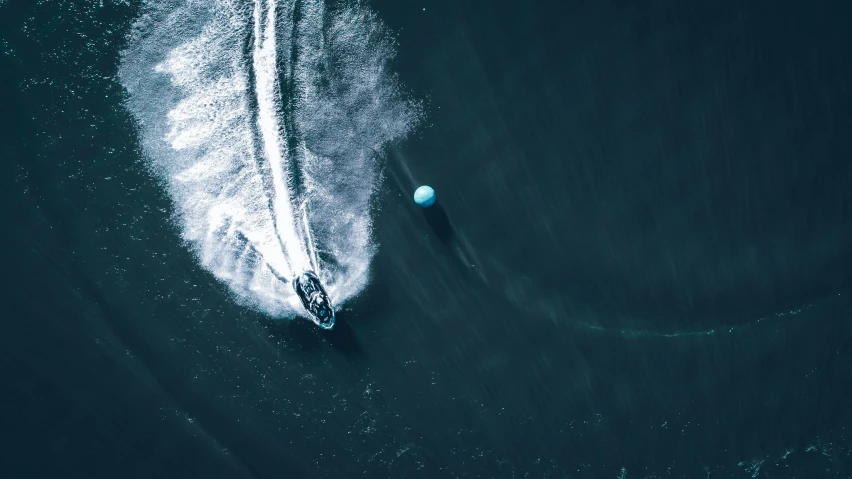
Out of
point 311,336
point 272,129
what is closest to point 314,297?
point 311,336

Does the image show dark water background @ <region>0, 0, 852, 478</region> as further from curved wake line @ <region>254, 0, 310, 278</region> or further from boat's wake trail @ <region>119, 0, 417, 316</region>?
curved wake line @ <region>254, 0, 310, 278</region>

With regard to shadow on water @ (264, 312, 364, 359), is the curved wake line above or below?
above

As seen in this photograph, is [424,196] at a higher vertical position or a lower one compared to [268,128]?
lower

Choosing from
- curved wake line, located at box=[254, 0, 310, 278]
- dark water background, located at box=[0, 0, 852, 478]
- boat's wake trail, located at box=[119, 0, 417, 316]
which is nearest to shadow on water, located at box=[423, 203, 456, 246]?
dark water background, located at box=[0, 0, 852, 478]

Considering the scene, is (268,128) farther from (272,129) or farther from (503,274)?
(503,274)

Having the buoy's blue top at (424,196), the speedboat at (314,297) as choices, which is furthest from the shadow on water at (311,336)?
the buoy's blue top at (424,196)
